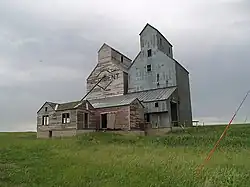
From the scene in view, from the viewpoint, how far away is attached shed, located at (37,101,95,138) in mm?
35625

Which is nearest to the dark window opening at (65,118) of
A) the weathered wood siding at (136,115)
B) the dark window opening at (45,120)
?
the dark window opening at (45,120)

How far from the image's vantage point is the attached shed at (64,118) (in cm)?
3562

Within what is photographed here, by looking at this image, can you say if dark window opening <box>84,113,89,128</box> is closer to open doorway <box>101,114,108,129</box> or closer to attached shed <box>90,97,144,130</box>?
attached shed <box>90,97,144,130</box>

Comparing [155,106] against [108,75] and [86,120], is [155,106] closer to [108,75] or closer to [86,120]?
[86,120]

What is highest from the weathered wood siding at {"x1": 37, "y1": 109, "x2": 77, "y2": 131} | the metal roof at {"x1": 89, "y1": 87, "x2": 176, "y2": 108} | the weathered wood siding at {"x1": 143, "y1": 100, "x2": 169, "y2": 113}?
the metal roof at {"x1": 89, "y1": 87, "x2": 176, "y2": 108}

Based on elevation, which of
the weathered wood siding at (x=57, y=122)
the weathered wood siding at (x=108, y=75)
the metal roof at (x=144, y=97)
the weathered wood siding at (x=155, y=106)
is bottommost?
the weathered wood siding at (x=57, y=122)

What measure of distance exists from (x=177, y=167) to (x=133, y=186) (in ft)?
11.6

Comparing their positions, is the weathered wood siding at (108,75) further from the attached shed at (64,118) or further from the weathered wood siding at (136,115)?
the attached shed at (64,118)

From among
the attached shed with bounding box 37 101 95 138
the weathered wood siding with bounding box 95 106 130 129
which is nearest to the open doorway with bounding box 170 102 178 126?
the weathered wood siding with bounding box 95 106 130 129

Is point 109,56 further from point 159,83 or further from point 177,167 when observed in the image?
point 177,167

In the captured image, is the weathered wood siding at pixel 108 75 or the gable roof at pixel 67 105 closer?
the gable roof at pixel 67 105

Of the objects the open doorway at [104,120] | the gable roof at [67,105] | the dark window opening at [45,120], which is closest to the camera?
the gable roof at [67,105]

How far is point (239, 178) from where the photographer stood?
429 inches

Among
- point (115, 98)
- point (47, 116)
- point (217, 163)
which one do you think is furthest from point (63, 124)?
point (217, 163)
